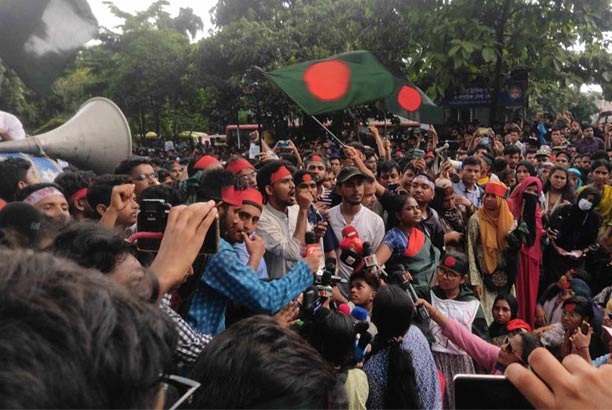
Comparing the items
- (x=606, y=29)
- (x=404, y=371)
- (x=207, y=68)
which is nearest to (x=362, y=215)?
(x=404, y=371)

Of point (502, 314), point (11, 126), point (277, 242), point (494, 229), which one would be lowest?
point (502, 314)

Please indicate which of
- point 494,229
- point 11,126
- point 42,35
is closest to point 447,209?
point 494,229

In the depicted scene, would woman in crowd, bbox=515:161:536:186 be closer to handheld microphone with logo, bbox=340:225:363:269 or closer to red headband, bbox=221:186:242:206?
handheld microphone with logo, bbox=340:225:363:269

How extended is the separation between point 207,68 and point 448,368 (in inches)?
593

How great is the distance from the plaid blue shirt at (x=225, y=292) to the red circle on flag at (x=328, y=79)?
3.64m

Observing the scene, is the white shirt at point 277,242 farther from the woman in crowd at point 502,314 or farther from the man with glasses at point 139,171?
the woman in crowd at point 502,314

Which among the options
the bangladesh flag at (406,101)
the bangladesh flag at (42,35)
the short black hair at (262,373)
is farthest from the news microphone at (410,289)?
the bangladesh flag at (406,101)

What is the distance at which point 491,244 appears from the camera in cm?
441

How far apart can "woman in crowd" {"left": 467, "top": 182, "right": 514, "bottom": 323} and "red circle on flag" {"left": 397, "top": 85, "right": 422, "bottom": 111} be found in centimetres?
285

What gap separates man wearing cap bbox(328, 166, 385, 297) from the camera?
3924mm

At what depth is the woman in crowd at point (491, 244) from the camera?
4.40 metres

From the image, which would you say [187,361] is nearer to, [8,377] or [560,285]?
[8,377]

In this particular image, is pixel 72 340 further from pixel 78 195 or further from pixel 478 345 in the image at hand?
pixel 78 195

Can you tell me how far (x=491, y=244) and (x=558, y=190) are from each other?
1.93 m
